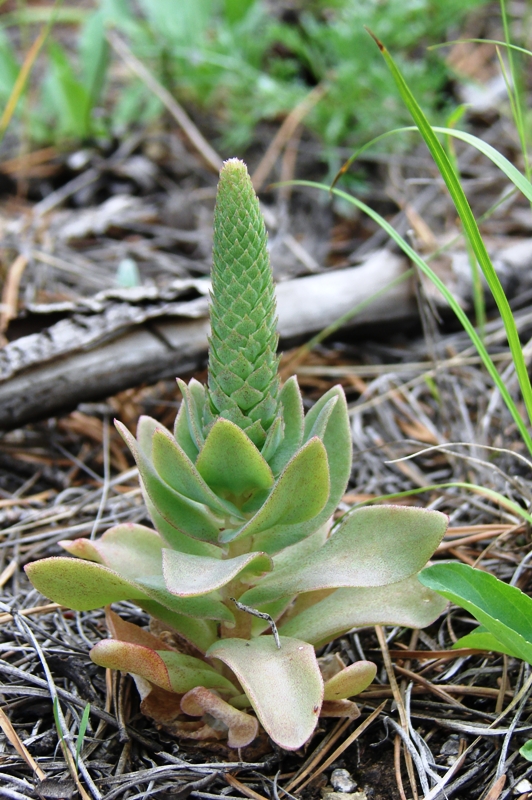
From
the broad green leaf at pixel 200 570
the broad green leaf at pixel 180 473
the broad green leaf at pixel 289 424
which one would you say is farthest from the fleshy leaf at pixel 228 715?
the broad green leaf at pixel 289 424

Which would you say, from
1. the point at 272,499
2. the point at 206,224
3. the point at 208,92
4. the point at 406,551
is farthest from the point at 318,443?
the point at 208,92

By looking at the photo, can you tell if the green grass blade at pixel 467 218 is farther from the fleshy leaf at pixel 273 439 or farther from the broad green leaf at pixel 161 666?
the broad green leaf at pixel 161 666

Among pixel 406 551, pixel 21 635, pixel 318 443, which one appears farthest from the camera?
pixel 21 635

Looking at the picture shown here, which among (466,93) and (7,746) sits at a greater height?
(466,93)

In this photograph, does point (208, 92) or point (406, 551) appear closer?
point (406, 551)

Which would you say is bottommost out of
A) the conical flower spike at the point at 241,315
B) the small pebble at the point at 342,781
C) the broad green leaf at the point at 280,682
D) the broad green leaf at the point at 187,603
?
the small pebble at the point at 342,781

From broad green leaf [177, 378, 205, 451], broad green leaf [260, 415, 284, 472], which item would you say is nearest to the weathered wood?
broad green leaf [177, 378, 205, 451]

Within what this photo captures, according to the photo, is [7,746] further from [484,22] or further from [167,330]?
[484,22]

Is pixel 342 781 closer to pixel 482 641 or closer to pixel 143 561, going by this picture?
pixel 482 641
